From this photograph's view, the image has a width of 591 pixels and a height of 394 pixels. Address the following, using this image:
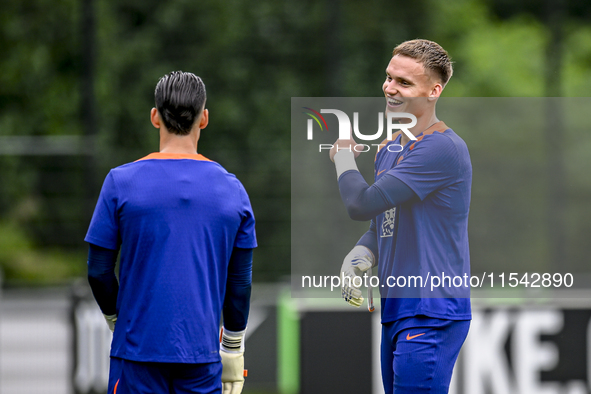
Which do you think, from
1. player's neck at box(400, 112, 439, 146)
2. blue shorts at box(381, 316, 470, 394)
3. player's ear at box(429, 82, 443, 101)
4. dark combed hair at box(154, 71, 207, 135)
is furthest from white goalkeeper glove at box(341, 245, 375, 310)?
dark combed hair at box(154, 71, 207, 135)

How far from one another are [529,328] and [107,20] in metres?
10.1

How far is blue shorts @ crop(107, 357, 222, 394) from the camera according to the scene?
2.19m

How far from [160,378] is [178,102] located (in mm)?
867

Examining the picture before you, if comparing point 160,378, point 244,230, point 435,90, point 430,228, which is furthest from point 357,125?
point 160,378

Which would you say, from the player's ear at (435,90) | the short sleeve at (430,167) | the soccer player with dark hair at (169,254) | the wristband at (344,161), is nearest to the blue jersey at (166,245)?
the soccer player with dark hair at (169,254)

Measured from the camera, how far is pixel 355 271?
2.49 metres

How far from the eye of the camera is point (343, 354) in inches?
197

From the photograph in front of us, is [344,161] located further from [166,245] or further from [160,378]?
[160,378]

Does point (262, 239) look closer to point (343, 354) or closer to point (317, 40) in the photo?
point (343, 354)

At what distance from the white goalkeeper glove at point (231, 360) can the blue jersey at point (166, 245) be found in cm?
17

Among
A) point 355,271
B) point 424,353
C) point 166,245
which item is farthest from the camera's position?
point 355,271

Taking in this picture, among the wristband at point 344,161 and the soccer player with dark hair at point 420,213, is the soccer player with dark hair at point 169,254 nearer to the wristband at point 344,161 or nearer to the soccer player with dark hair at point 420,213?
the wristband at point 344,161

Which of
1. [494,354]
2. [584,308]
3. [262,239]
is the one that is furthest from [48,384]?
[584,308]

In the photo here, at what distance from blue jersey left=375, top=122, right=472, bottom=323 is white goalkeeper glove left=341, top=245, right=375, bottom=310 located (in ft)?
0.29
